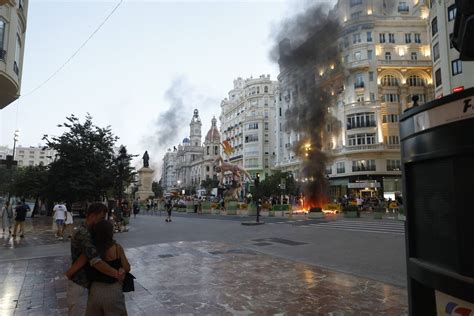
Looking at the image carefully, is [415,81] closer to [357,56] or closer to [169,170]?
[357,56]

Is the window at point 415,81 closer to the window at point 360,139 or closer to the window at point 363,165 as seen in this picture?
the window at point 360,139

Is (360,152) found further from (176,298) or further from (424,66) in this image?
(176,298)

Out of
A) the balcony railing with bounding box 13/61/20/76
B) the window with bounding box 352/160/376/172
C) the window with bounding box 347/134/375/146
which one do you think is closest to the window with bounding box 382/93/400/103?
the window with bounding box 347/134/375/146

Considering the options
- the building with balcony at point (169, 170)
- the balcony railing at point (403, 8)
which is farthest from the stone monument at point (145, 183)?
the building with balcony at point (169, 170)

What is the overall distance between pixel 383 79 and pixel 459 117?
5217 centimetres

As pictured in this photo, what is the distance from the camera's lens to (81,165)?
69.2 ft

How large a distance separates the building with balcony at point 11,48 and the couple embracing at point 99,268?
15.3 meters

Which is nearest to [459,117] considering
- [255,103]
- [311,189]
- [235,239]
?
[235,239]

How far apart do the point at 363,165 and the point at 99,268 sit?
1893 inches

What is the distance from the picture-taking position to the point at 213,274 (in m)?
8.50

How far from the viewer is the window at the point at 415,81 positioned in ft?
162

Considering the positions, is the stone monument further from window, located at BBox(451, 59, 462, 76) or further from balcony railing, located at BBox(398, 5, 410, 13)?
balcony railing, located at BBox(398, 5, 410, 13)

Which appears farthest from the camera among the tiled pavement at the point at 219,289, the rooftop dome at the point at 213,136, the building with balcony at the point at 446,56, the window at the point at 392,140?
the rooftop dome at the point at 213,136

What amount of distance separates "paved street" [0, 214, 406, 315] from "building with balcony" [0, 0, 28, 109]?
24.3 feet
